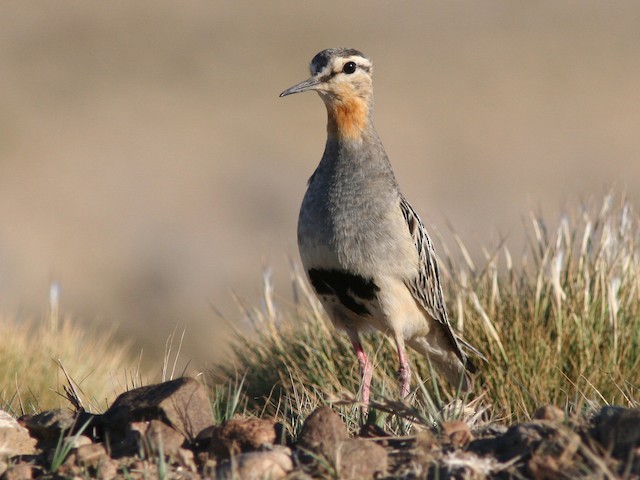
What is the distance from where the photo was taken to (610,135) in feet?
88.3

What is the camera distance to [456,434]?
3.94 meters

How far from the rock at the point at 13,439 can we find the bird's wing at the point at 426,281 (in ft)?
8.78

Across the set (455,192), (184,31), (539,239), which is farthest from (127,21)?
(539,239)

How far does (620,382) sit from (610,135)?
2172 centimetres

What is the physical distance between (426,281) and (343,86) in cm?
126

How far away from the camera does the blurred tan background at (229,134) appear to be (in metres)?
20.0

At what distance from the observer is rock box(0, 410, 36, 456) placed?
13.5ft

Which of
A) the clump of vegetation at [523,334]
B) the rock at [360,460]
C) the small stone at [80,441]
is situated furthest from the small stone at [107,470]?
the clump of vegetation at [523,334]

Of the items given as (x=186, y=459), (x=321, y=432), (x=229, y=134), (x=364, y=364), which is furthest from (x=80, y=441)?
(x=229, y=134)

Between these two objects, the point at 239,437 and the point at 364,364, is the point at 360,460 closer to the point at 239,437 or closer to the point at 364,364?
the point at 239,437

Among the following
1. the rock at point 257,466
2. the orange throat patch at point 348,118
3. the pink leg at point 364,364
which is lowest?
the pink leg at point 364,364

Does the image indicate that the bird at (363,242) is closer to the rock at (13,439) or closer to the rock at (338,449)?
the rock at (338,449)

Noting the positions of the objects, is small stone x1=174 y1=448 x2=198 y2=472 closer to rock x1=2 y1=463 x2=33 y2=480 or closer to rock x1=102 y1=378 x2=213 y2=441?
rock x1=102 y1=378 x2=213 y2=441

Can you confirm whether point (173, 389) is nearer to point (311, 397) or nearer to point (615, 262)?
point (311, 397)
